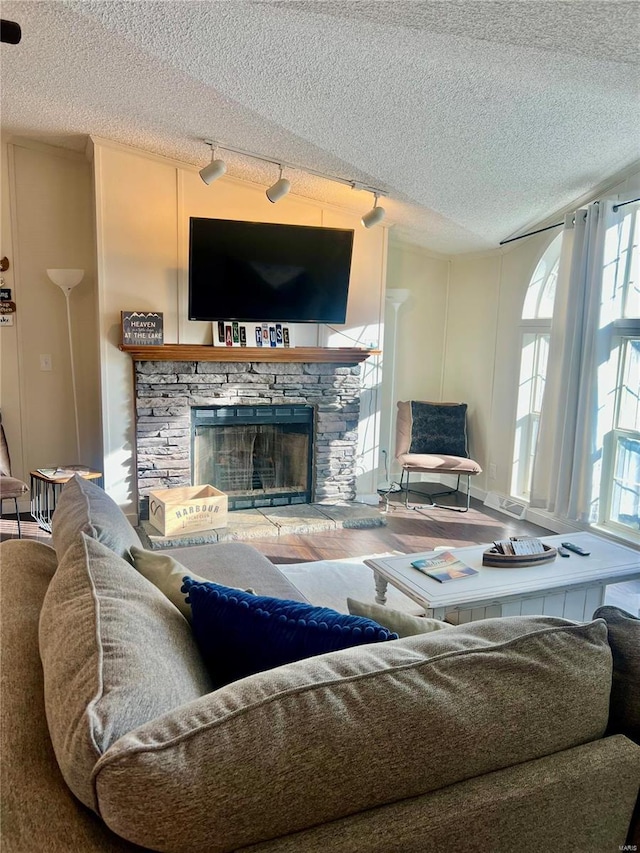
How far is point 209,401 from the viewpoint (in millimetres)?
4492

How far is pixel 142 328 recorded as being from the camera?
4148 mm

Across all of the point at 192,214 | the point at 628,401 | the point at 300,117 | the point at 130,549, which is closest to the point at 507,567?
the point at 130,549

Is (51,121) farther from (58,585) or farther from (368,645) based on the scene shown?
(368,645)

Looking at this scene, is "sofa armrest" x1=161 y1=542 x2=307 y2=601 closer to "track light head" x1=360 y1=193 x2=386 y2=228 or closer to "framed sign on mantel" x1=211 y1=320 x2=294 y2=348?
"framed sign on mantel" x1=211 y1=320 x2=294 y2=348

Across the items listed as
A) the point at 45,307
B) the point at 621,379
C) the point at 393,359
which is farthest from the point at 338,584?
the point at 45,307

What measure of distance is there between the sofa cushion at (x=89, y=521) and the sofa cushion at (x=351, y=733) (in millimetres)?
768

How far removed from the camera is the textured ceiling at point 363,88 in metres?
2.11

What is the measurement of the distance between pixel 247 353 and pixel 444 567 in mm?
2358

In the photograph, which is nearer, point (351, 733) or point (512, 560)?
point (351, 733)

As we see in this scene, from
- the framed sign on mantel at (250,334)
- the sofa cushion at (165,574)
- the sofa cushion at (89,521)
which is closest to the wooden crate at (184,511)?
the framed sign on mantel at (250,334)

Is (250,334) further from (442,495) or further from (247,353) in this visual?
(442,495)

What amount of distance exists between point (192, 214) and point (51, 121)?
→ 0.99m

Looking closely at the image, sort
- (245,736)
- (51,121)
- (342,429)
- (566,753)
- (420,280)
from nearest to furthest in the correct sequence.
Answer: (245,736) → (566,753) → (51,121) → (342,429) → (420,280)

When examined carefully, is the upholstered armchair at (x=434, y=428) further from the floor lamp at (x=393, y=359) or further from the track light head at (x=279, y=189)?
the track light head at (x=279, y=189)
